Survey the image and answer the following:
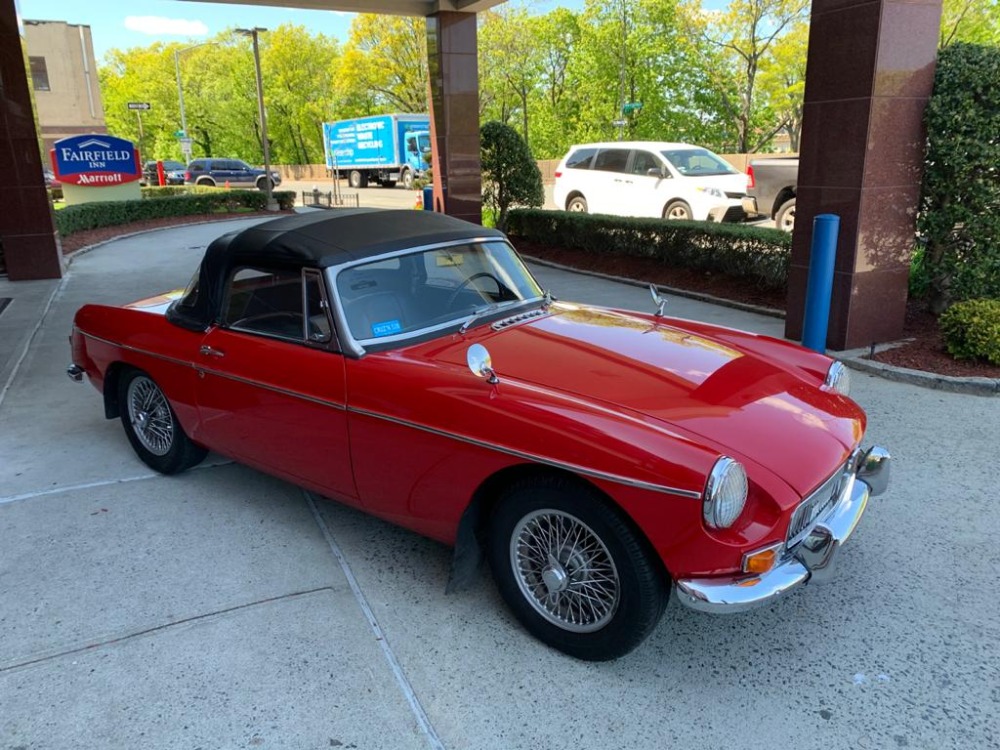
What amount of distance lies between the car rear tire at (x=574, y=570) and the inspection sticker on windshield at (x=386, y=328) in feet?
3.46

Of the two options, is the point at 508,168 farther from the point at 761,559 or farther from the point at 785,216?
the point at 761,559

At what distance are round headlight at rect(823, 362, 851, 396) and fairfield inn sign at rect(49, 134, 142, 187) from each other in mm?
20380

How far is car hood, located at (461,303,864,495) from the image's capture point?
2859 millimetres

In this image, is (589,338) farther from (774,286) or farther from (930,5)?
(774,286)

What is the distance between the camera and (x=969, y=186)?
693cm

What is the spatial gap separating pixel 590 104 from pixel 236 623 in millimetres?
43437

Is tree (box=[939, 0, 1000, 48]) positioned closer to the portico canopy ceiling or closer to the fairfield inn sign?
the portico canopy ceiling

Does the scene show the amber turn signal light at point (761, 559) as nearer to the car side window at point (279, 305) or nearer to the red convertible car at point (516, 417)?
the red convertible car at point (516, 417)

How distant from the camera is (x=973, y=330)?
6395mm

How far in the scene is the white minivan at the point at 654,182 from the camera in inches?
589

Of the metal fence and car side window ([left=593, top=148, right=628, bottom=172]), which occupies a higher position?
car side window ([left=593, top=148, right=628, bottom=172])

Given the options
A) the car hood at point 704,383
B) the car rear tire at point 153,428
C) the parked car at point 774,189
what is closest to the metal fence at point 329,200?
the parked car at point 774,189

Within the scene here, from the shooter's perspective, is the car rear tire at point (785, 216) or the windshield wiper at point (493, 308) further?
the car rear tire at point (785, 216)

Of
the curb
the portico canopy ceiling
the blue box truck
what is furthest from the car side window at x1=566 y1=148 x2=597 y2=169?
the blue box truck
